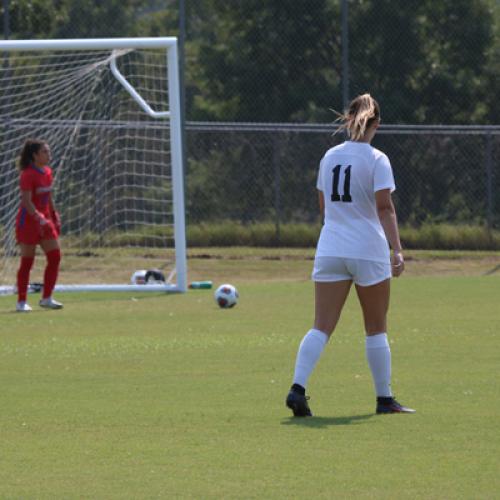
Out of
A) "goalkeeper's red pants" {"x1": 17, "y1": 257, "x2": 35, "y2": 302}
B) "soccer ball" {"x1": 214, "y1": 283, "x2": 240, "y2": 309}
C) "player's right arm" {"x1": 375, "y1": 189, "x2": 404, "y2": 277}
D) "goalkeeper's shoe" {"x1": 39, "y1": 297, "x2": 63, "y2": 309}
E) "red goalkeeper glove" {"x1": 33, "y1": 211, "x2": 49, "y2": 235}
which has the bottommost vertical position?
"goalkeeper's shoe" {"x1": 39, "y1": 297, "x2": 63, "y2": 309}

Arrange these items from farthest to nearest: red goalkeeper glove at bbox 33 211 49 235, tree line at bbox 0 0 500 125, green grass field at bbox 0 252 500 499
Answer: tree line at bbox 0 0 500 125 < red goalkeeper glove at bbox 33 211 49 235 < green grass field at bbox 0 252 500 499

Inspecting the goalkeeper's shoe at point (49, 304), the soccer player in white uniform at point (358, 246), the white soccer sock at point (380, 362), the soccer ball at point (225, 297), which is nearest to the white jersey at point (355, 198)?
the soccer player in white uniform at point (358, 246)

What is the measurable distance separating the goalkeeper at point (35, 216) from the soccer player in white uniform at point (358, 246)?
798 centimetres

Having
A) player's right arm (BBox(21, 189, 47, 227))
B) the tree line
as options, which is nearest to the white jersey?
player's right arm (BBox(21, 189, 47, 227))

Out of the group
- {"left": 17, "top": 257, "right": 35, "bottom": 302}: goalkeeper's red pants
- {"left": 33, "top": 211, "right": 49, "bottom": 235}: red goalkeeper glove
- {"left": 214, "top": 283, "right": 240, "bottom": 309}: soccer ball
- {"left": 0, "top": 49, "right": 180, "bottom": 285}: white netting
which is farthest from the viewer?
{"left": 0, "top": 49, "right": 180, "bottom": 285}: white netting

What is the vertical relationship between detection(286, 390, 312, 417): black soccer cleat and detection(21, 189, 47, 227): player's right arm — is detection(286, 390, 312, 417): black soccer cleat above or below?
below

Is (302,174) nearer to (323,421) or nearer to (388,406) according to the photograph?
(388,406)

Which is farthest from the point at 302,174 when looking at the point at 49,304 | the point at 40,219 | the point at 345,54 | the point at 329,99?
the point at 40,219

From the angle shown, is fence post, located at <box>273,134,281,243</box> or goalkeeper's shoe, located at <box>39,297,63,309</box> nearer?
goalkeeper's shoe, located at <box>39,297,63,309</box>

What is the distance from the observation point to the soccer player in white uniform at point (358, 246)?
8.23m

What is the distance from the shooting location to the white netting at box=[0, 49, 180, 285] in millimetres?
20500

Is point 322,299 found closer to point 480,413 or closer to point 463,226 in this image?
point 480,413

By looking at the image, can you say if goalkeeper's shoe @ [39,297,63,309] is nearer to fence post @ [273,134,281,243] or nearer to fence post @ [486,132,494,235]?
fence post @ [273,134,281,243]

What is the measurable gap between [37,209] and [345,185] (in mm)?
8277
